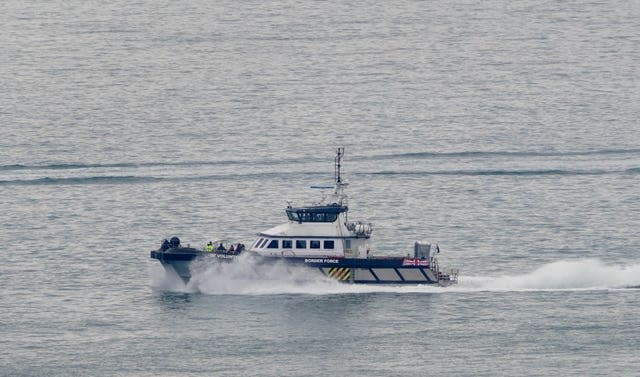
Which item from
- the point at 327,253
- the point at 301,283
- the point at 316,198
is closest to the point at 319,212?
the point at 327,253

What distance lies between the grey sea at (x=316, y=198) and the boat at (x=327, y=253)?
0.85 metres

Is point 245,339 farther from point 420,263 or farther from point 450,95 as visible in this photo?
point 450,95

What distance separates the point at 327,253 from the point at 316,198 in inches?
1003

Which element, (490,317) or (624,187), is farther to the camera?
(624,187)

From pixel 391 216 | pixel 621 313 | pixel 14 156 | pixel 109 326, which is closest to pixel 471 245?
pixel 391 216

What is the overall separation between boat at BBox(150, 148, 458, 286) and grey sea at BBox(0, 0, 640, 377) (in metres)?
0.85

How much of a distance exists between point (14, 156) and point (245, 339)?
59923 mm

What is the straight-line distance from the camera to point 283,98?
193750mm

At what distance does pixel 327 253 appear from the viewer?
416 feet

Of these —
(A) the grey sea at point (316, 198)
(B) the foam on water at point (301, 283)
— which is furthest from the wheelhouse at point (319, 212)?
(A) the grey sea at point (316, 198)

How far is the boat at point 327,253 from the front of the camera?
4973 inches

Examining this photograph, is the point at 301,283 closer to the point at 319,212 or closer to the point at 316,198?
the point at 319,212

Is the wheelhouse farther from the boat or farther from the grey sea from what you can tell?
the grey sea

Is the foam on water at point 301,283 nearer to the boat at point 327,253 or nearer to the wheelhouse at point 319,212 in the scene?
the boat at point 327,253
